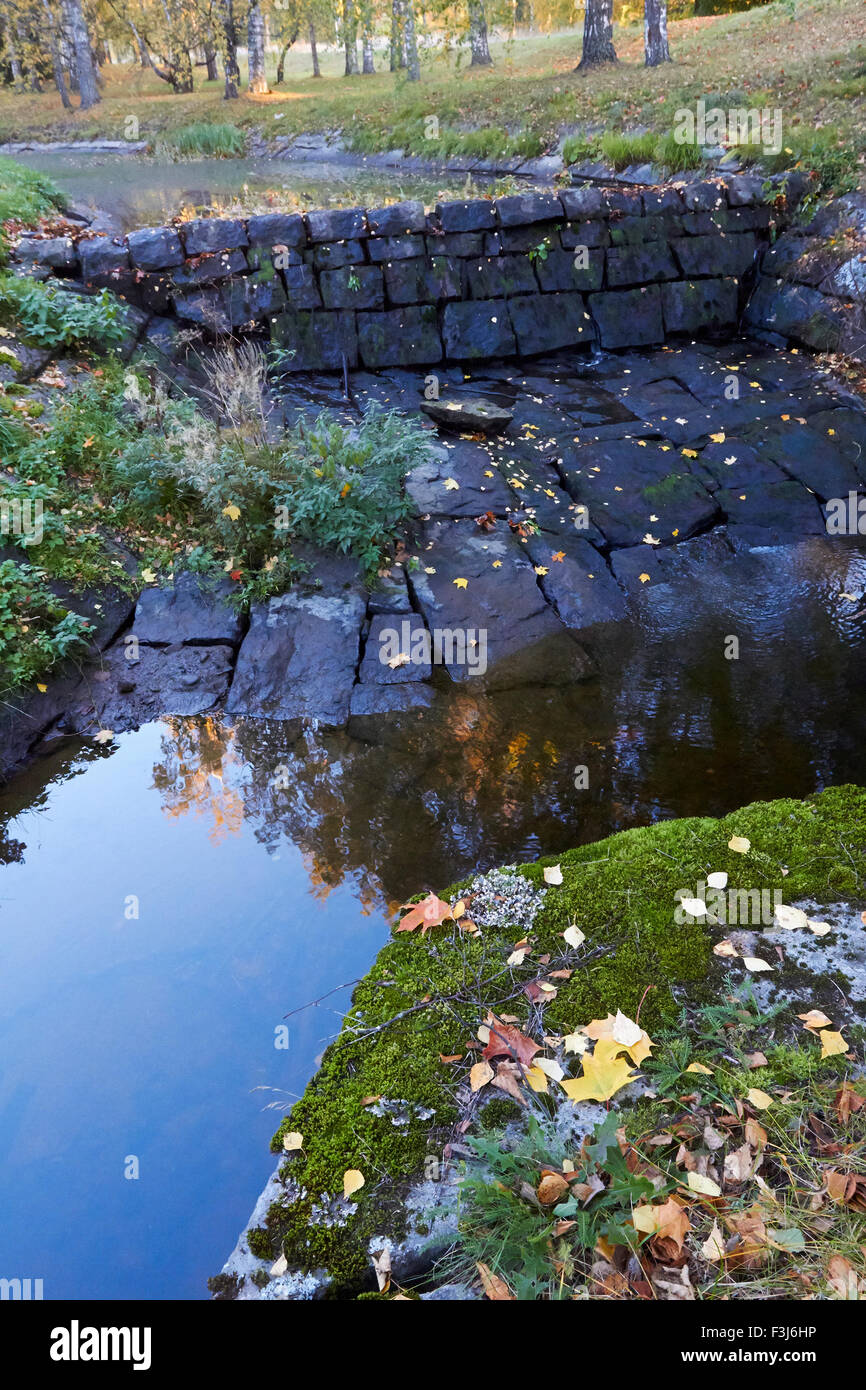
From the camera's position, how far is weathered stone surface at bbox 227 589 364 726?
489 cm

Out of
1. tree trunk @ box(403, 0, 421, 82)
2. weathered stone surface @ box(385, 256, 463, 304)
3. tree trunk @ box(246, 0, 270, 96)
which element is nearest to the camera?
weathered stone surface @ box(385, 256, 463, 304)

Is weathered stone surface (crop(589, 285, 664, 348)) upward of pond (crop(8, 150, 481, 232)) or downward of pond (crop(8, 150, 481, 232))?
downward

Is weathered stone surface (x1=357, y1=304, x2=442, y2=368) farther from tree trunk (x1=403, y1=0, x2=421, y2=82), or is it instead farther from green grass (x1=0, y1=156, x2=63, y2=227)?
tree trunk (x1=403, y1=0, x2=421, y2=82)

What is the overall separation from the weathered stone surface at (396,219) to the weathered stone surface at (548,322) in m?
1.29

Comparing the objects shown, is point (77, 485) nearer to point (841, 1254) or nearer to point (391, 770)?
point (391, 770)

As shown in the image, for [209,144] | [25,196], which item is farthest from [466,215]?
[209,144]

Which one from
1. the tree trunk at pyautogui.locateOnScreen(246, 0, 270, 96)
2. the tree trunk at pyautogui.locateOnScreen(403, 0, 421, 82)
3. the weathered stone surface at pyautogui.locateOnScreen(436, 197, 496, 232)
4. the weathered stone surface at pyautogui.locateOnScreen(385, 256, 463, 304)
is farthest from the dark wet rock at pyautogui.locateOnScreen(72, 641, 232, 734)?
the tree trunk at pyautogui.locateOnScreen(246, 0, 270, 96)

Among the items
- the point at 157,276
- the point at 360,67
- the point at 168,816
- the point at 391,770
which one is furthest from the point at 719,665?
the point at 360,67

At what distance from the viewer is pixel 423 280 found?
8438mm

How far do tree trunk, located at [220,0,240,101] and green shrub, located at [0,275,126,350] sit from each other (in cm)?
2328

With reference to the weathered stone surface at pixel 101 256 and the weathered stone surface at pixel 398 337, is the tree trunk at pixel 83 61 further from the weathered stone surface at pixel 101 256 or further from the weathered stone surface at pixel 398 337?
the weathered stone surface at pixel 398 337

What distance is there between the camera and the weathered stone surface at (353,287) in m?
8.23

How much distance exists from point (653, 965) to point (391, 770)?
211 cm

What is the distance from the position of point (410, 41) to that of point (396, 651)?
24.6 meters
